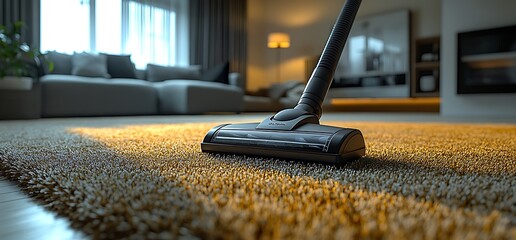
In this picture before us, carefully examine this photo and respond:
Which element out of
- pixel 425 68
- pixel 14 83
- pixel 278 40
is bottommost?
pixel 14 83

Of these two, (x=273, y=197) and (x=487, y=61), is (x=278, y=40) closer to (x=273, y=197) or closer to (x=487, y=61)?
(x=487, y=61)

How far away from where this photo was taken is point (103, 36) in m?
4.09

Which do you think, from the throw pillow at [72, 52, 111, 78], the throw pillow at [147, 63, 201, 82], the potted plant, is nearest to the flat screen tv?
the throw pillow at [147, 63, 201, 82]

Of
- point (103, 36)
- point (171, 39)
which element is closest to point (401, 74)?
point (171, 39)

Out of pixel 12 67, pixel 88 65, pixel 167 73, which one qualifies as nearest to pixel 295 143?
pixel 12 67

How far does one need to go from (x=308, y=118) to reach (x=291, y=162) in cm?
8

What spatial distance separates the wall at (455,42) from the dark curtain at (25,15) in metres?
3.99

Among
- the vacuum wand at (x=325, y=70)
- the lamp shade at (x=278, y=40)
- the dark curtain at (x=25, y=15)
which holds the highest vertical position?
the lamp shade at (x=278, y=40)

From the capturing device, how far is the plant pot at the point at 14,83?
7.14ft

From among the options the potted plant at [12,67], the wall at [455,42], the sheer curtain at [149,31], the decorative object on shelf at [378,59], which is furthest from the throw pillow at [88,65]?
the wall at [455,42]

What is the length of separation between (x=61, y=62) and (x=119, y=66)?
0.51m

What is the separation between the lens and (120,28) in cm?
418

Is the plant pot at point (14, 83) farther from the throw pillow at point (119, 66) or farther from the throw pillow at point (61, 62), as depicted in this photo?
the throw pillow at point (119, 66)

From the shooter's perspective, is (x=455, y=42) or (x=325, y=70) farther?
(x=455, y=42)
